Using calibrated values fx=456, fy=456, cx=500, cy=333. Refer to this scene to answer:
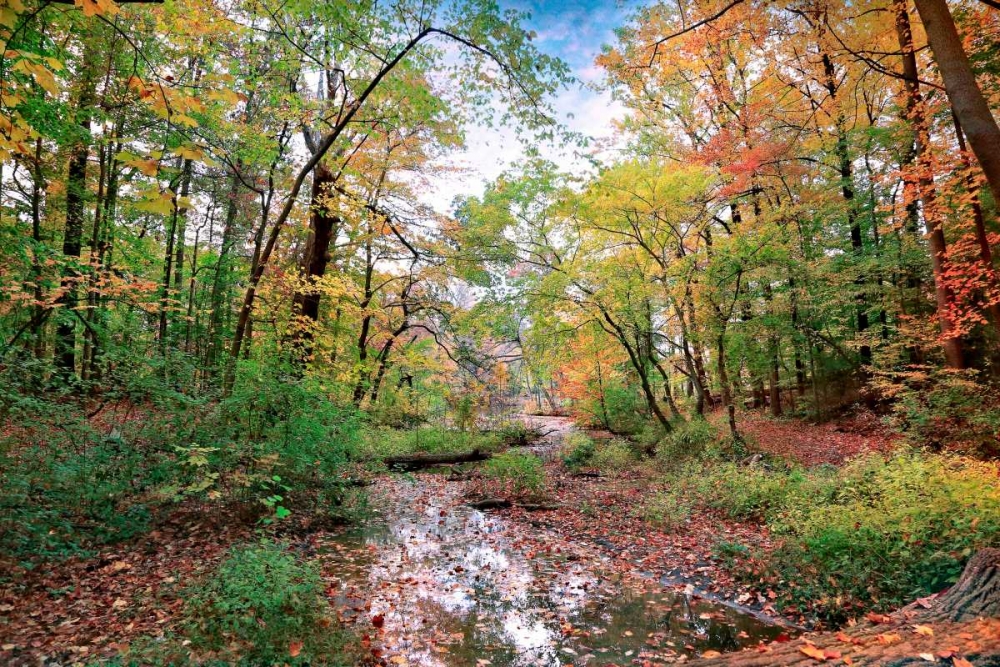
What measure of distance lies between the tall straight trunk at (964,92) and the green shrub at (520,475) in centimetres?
832

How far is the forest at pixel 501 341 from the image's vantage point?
4039 millimetres

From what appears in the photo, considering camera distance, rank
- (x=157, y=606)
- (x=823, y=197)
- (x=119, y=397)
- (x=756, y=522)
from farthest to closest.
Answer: (x=823, y=197) < (x=756, y=522) < (x=119, y=397) < (x=157, y=606)

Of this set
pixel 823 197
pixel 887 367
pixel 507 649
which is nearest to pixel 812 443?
pixel 887 367

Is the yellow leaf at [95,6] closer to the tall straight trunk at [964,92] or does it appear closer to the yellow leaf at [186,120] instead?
the yellow leaf at [186,120]

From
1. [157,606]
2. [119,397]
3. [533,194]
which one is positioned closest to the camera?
[157,606]

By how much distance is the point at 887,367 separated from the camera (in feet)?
38.6

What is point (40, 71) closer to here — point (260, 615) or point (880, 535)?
point (260, 615)

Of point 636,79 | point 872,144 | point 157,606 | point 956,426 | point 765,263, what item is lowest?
point 157,606

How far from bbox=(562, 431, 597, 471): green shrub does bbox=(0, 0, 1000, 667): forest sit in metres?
0.15

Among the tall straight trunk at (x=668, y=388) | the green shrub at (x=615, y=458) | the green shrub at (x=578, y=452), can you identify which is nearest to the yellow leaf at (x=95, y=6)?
the green shrub at (x=615, y=458)

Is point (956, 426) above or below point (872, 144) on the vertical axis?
below

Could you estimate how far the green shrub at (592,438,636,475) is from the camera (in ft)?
42.3

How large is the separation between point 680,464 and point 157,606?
1073 cm

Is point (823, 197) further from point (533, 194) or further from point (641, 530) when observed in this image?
point (641, 530)
